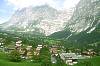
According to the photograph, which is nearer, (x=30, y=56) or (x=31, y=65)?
(x=31, y=65)

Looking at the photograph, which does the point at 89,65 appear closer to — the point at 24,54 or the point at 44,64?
the point at 44,64

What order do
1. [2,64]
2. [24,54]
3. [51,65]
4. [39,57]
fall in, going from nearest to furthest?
[2,64]
[51,65]
[39,57]
[24,54]

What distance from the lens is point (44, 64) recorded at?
107375 millimetres

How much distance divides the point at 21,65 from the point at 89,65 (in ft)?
81.4

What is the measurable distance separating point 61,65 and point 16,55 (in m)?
20.3

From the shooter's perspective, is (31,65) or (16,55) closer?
(31,65)

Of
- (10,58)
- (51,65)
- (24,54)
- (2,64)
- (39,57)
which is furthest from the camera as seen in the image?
(24,54)

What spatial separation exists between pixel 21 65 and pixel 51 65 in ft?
42.3

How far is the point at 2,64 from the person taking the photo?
102312 millimetres

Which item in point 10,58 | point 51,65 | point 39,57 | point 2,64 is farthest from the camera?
point 39,57

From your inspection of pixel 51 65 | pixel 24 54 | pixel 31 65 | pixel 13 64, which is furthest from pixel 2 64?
pixel 24 54

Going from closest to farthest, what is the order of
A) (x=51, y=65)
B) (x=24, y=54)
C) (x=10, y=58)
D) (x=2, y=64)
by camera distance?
(x=2, y=64) < (x=51, y=65) < (x=10, y=58) < (x=24, y=54)

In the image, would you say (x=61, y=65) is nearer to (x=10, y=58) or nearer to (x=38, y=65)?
(x=38, y=65)

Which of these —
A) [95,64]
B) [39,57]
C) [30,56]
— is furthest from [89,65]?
[30,56]
